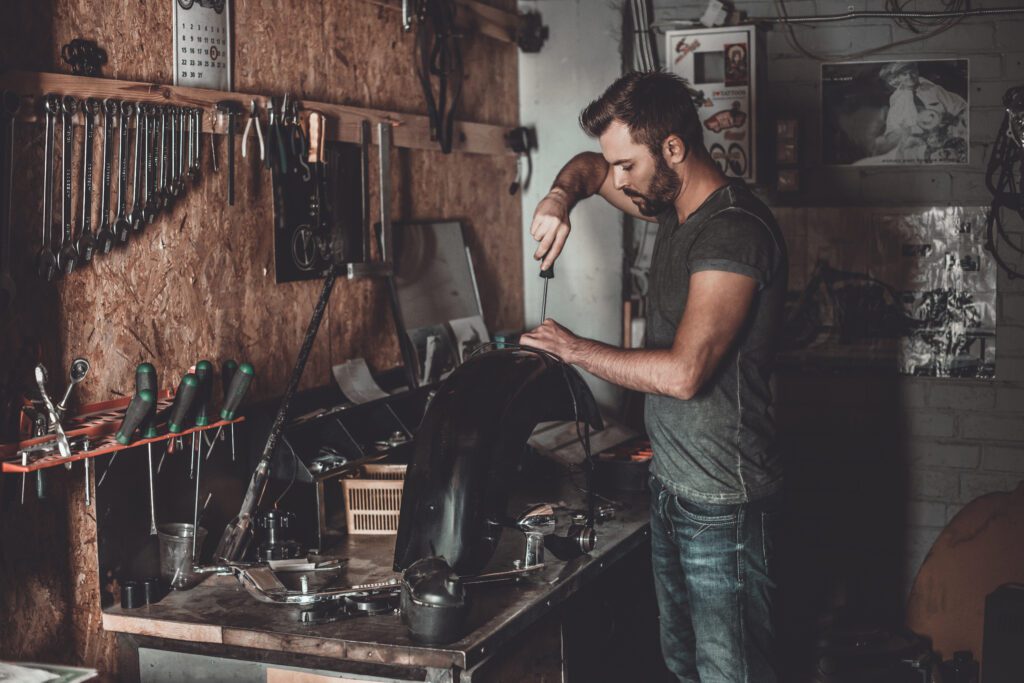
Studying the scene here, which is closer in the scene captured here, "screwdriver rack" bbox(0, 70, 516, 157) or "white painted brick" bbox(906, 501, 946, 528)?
"screwdriver rack" bbox(0, 70, 516, 157)

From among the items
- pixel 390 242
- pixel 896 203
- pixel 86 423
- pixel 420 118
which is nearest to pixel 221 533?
pixel 86 423

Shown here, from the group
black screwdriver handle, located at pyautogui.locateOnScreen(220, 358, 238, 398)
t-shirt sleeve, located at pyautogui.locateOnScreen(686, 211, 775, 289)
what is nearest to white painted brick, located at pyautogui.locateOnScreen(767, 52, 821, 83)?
t-shirt sleeve, located at pyautogui.locateOnScreen(686, 211, 775, 289)

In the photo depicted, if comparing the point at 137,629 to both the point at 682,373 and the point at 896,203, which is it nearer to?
the point at 682,373

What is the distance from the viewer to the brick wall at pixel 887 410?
11.1ft

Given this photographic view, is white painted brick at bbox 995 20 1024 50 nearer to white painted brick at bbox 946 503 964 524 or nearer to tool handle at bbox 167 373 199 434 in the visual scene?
white painted brick at bbox 946 503 964 524

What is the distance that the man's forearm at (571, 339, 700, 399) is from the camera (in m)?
2.03

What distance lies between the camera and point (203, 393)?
210 centimetres

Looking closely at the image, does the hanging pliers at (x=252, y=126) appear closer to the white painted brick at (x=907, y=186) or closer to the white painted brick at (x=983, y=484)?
the white painted brick at (x=907, y=186)

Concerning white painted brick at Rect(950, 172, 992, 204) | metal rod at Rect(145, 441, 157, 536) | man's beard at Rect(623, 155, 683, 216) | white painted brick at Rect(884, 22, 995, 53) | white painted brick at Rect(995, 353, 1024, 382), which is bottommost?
metal rod at Rect(145, 441, 157, 536)

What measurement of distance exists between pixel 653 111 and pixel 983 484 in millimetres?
2020

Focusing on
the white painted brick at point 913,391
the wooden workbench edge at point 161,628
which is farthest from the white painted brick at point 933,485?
the wooden workbench edge at point 161,628

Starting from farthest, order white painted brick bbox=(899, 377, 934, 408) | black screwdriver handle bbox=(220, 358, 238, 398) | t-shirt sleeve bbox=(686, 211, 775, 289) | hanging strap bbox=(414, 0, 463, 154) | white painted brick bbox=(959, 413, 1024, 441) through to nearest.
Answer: white painted brick bbox=(899, 377, 934, 408) → white painted brick bbox=(959, 413, 1024, 441) → hanging strap bbox=(414, 0, 463, 154) → black screwdriver handle bbox=(220, 358, 238, 398) → t-shirt sleeve bbox=(686, 211, 775, 289)

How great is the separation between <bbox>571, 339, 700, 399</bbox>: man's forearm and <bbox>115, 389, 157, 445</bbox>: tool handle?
32.3 inches

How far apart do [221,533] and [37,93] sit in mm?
997
